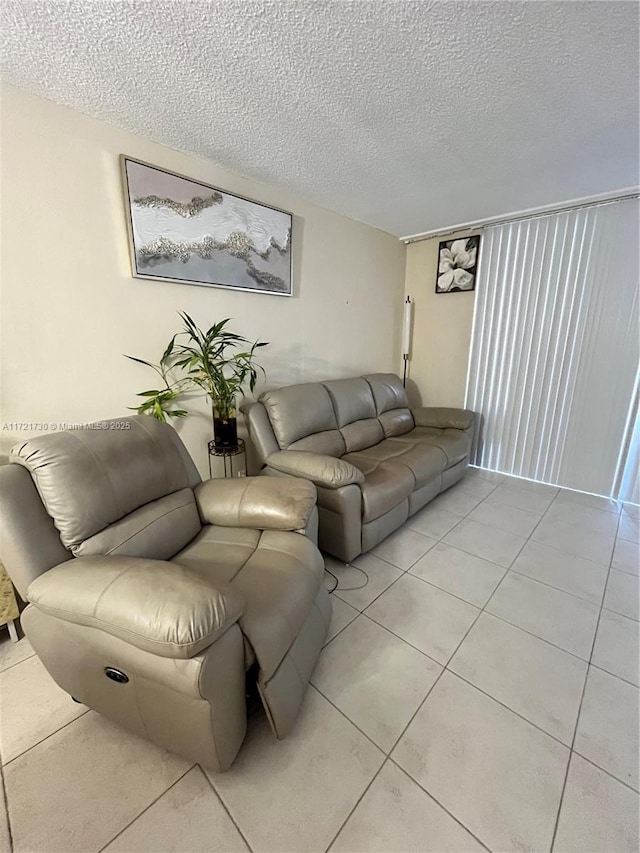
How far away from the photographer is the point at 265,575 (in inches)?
48.1

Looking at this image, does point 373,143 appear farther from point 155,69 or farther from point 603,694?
point 603,694

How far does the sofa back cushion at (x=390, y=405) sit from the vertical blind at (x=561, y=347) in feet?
2.49

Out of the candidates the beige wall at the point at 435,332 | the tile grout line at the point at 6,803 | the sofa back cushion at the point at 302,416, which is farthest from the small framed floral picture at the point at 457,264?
the tile grout line at the point at 6,803

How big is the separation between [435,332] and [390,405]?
105 centimetres

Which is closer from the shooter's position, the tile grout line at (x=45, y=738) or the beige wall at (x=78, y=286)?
the tile grout line at (x=45, y=738)

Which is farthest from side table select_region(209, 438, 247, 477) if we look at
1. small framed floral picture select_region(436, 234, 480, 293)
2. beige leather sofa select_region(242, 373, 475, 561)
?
small framed floral picture select_region(436, 234, 480, 293)

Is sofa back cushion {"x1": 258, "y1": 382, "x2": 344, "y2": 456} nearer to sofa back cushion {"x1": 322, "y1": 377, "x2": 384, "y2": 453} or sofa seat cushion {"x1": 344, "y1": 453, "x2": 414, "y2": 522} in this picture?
sofa back cushion {"x1": 322, "y1": 377, "x2": 384, "y2": 453}

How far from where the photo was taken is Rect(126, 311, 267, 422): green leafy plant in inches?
76.2

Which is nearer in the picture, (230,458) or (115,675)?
(115,675)

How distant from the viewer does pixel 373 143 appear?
5.96 feet

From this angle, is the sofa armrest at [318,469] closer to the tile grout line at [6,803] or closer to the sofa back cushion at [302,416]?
the sofa back cushion at [302,416]

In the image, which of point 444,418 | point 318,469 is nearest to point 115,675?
point 318,469

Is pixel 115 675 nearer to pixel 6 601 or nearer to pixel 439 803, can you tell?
pixel 6 601

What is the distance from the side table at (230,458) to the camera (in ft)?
6.80
